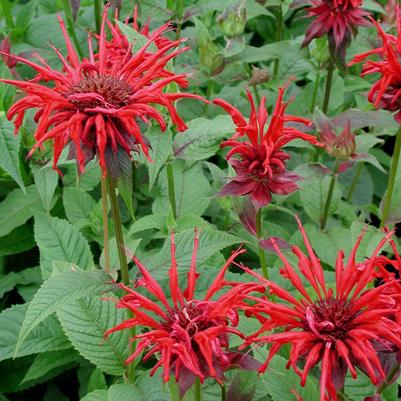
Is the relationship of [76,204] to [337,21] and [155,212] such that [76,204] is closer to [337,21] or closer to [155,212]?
[155,212]

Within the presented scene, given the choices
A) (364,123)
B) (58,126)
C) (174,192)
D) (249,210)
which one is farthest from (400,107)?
(58,126)

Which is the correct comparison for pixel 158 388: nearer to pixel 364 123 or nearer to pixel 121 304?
pixel 121 304

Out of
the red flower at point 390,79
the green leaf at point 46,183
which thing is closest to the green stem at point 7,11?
the green leaf at point 46,183

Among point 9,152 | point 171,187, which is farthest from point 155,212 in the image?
point 9,152

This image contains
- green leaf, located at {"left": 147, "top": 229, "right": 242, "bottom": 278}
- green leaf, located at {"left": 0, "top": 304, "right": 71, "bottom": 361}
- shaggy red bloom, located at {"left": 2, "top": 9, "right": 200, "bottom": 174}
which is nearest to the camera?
shaggy red bloom, located at {"left": 2, "top": 9, "right": 200, "bottom": 174}

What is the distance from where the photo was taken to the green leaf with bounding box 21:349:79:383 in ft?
4.60

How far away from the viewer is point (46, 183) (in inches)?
55.4

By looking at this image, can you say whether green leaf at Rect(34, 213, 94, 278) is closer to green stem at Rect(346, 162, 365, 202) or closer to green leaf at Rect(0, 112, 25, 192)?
green leaf at Rect(0, 112, 25, 192)

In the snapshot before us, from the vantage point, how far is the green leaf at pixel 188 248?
111cm

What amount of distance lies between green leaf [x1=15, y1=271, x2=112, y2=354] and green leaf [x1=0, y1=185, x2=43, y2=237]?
56 cm

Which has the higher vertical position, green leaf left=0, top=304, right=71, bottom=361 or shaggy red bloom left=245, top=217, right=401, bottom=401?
shaggy red bloom left=245, top=217, right=401, bottom=401

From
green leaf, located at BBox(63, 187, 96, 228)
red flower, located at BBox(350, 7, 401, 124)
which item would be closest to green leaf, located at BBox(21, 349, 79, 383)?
green leaf, located at BBox(63, 187, 96, 228)

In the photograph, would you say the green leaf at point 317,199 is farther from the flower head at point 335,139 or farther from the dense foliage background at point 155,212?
the flower head at point 335,139

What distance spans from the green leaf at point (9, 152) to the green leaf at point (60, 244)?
14 centimetres
